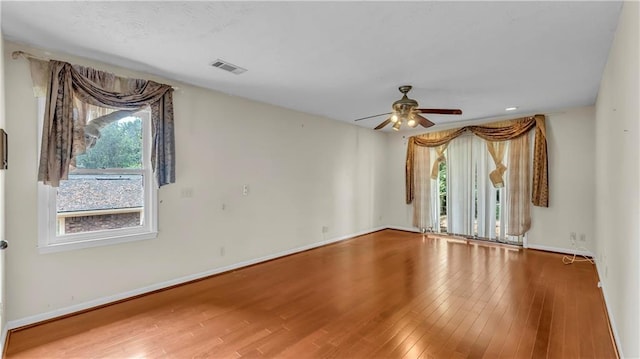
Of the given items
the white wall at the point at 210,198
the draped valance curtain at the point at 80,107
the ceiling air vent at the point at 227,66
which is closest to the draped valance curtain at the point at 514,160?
the white wall at the point at 210,198

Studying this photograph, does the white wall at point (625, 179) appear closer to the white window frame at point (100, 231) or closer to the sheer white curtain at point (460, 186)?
the sheer white curtain at point (460, 186)

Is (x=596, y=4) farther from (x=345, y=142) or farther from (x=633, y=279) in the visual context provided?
(x=345, y=142)

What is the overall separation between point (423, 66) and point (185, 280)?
3803 millimetres

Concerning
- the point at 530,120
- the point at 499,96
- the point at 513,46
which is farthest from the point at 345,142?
the point at 513,46

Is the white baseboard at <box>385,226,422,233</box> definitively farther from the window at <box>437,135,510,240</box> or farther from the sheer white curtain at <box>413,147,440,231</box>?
the window at <box>437,135,510,240</box>

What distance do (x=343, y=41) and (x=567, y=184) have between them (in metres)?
4.91

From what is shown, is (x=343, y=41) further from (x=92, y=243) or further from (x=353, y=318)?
(x=92, y=243)

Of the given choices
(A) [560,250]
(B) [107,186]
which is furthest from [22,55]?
(A) [560,250]

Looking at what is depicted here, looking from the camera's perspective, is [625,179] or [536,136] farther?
[536,136]

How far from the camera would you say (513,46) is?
103 inches

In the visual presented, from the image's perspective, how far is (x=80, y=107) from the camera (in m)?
2.88

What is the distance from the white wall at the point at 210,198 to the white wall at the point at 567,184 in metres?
3.44

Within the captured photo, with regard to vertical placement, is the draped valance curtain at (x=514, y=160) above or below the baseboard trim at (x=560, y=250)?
above

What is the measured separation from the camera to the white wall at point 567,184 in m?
4.80
